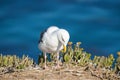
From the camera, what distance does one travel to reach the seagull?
1555cm

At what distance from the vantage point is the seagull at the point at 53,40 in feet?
51.0

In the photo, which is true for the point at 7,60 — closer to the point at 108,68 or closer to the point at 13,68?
the point at 13,68

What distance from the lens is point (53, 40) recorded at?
1594cm

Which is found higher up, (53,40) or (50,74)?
(53,40)

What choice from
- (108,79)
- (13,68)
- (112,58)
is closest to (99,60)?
(112,58)

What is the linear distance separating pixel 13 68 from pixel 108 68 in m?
3.16

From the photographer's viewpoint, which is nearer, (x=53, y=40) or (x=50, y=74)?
(x=50, y=74)

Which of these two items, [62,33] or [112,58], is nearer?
[62,33]

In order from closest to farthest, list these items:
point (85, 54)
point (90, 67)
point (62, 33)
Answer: point (62, 33) < point (90, 67) < point (85, 54)

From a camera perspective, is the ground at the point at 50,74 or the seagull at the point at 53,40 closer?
the ground at the point at 50,74

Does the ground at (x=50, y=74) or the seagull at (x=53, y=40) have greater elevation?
the seagull at (x=53, y=40)

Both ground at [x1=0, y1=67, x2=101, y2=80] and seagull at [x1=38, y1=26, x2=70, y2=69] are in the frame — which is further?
seagull at [x1=38, y1=26, x2=70, y2=69]

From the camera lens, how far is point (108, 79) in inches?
623

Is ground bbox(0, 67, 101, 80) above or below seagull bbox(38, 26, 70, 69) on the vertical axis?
below
